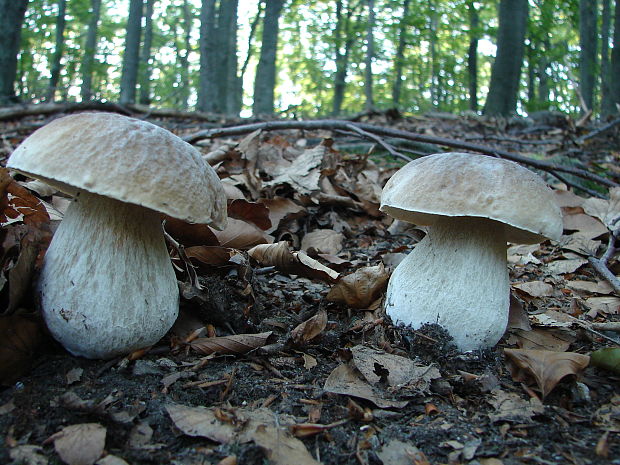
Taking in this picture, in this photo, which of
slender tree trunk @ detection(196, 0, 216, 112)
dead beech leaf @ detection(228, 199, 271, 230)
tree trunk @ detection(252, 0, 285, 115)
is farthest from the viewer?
tree trunk @ detection(252, 0, 285, 115)

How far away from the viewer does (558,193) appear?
149 inches

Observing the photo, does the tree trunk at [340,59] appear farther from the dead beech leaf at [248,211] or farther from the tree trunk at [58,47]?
the dead beech leaf at [248,211]

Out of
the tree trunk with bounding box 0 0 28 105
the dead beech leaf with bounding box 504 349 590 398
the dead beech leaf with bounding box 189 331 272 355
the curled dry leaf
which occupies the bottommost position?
the dead beech leaf with bounding box 189 331 272 355

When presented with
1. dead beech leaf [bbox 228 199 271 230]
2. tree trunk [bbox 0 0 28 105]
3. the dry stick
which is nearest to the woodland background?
tree trunk [bbox 0 0 28 105]

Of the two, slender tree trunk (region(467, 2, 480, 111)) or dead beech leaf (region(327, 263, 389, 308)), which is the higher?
slender tree trunk (region(467, 2, 480, 111))

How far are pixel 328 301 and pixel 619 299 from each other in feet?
5.46

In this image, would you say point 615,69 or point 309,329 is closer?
point 309,329

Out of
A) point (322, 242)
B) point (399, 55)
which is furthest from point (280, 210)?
point (399, 55)

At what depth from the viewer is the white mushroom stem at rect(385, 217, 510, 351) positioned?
1.88 meters

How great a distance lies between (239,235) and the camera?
2.62 m

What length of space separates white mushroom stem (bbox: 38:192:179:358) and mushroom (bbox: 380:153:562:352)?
A: 100 cm

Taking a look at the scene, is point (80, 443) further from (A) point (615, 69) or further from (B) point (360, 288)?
(A) point (615, 69)

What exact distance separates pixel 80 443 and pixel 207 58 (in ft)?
37.0

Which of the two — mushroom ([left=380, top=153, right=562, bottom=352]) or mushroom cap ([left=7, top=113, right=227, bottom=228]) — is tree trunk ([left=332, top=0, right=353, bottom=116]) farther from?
mushroom cap ([left=7, top=113, right=227, bottom=228])
